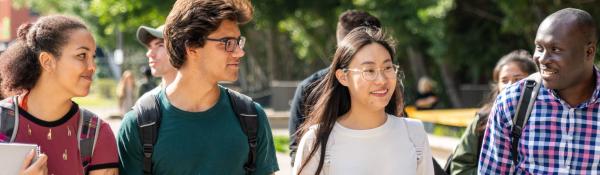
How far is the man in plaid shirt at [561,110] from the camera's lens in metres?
3.84

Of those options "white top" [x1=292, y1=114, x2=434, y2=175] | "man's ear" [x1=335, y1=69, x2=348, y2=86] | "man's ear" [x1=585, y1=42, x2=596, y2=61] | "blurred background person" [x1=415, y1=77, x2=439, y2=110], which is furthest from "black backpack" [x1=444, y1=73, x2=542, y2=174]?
"blurred background person" [x1=415, y1=77, x2=439, y2=110]

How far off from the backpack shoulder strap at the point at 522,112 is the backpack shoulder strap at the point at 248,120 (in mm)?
1127

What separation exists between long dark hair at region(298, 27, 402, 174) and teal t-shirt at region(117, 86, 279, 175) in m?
0.35

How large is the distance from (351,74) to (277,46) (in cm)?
2845

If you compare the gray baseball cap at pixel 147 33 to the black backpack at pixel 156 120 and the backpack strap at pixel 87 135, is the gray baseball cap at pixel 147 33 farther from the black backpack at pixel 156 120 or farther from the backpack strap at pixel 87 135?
the backpack strap at pixel 87 135

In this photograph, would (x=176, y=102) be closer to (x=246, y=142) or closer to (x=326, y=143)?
(x=246, y=142)

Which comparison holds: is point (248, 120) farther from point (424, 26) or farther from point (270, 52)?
point (270, 52)

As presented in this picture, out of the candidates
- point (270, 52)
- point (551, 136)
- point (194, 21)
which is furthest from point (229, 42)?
point (270, 52)

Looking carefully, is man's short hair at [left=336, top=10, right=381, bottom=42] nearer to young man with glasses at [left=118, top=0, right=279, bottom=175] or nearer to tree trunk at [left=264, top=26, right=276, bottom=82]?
young man with glasses at [left=118, top=0, right=279, bottom=175]

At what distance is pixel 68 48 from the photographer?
366 cm

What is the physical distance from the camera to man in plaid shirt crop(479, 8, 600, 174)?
3840mm

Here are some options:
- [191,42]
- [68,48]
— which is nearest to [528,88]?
[191,42]

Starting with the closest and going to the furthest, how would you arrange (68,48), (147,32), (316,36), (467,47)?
(68,48) → (147,32) → (467,47) → (316,36)

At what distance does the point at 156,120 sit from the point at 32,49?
0.58 metres
